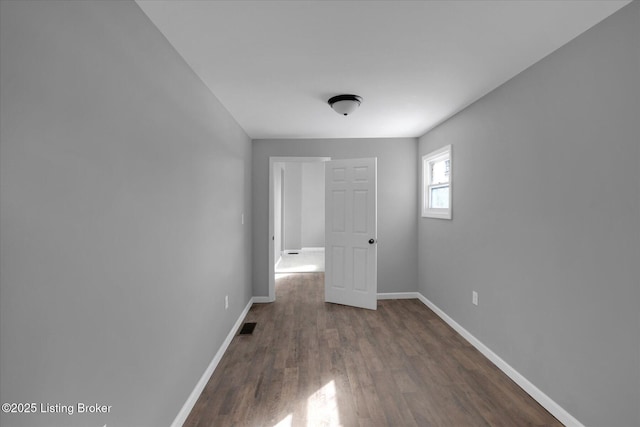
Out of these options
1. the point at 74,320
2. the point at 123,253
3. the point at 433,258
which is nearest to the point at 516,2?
the point at 123,253

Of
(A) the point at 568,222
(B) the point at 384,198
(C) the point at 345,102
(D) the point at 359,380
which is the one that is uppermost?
(C) the point at 345,102

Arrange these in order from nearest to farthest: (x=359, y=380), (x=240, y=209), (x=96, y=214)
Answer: (x=96, y=214), (x=359, y=380), (x=240, y=209)

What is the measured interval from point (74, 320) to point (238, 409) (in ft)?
4.72

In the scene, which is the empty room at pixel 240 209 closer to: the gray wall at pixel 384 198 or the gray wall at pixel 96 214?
the gray wall at pixel 96 214

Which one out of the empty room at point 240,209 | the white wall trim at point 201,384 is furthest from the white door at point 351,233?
the white wall trim at point 201,384

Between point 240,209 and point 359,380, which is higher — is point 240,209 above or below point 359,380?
above

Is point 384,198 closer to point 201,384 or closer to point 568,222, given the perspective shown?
point 568,222

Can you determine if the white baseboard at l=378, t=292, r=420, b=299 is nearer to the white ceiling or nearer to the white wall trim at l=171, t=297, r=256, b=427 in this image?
the white wall trim at l=171, t=297, r=256, b=427

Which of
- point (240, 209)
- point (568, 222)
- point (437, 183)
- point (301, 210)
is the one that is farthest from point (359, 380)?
point (301, 210)

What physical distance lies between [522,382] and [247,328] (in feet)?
8.66

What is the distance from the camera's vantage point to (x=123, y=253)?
1.38 m

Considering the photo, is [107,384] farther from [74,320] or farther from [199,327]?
[199,327]

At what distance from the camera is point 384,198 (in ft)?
15.1

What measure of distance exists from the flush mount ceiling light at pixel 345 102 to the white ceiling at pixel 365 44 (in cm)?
7
